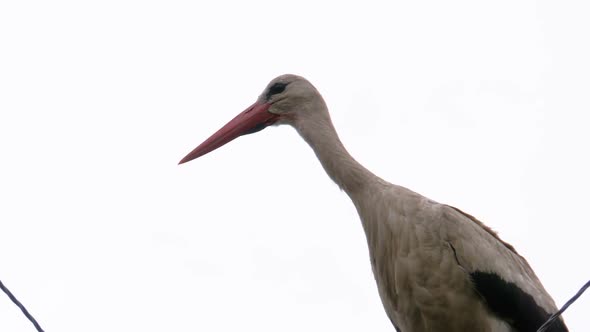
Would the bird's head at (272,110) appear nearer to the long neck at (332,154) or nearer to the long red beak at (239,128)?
the long red beak at (239,128)

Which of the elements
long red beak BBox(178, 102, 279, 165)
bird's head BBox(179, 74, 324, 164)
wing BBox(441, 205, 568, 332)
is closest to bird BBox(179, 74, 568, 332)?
wing BBox(441, 205, 568, 332)

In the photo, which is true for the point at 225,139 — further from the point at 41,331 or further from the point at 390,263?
the point at 41,331

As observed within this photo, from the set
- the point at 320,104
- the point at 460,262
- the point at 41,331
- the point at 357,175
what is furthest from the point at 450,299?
the point at 41,331

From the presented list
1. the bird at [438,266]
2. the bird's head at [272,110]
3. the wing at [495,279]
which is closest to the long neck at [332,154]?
the bird at [438,266]

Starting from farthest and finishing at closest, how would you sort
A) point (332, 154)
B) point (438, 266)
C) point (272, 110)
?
point (272, 110) < point (332, 154) < point (438, 266)

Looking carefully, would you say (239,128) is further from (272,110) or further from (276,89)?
(276,89)

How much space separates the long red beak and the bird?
0.95 metres

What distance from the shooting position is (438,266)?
4.37 meters

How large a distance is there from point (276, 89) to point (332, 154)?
0.94 metres

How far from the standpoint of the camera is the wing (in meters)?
4.39

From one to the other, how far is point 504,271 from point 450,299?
40 cm

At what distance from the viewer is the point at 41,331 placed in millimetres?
2719

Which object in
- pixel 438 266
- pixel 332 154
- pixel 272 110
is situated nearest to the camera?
pixel 438 266

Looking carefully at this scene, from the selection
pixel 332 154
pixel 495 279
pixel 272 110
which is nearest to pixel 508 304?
pixel 495 279
